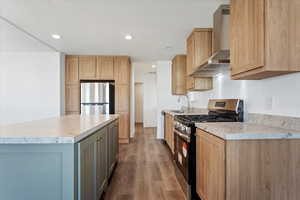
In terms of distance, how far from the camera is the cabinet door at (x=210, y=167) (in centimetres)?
163

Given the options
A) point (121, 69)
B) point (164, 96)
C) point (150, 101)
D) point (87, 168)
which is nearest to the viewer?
point (87, 168)

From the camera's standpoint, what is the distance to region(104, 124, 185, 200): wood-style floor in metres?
2.53

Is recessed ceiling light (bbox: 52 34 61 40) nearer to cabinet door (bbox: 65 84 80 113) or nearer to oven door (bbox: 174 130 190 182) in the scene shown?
cabinet door (bbox: 65 84 80 113)

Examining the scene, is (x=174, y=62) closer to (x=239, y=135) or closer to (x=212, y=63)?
(x=212, y=63)

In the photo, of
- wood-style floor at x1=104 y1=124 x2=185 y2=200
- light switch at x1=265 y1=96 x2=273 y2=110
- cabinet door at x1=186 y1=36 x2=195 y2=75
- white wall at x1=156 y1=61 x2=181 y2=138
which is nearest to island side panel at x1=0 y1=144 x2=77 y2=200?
wood-style floor at x1=104 y1=124 x2=185 y2=200

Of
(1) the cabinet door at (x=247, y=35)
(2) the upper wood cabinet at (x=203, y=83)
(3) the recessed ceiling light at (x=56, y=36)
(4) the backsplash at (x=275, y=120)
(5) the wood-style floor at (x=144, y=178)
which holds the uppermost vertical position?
(3) the recessed ceiling light at (x=56, y=36)

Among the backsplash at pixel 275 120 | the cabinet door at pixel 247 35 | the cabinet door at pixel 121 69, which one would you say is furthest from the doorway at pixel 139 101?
the cabinet door at pixel 247 35

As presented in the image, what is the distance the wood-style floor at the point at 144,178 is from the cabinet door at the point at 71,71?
2.27 meters

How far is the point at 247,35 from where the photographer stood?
70.4 inches

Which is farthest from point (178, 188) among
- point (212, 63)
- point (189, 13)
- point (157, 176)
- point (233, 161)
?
point (189, 13)

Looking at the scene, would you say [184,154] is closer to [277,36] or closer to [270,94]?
[270,94]

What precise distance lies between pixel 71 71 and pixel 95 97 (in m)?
0.94

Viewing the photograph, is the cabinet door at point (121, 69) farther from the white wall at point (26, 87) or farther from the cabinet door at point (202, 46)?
the cabinet door at point (202, 46)

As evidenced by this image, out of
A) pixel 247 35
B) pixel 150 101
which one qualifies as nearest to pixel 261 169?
pixel 247 35
